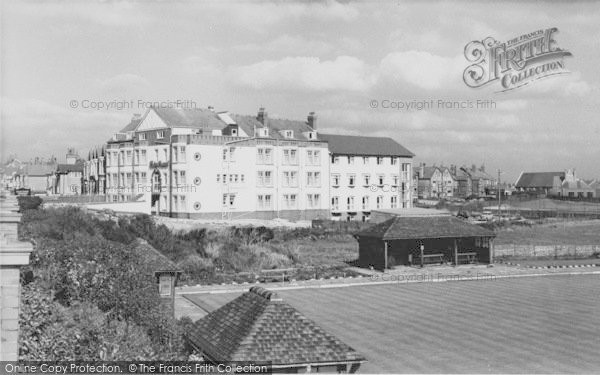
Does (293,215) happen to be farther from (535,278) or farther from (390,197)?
(535,278)

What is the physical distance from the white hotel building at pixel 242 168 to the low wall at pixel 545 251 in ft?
72.5

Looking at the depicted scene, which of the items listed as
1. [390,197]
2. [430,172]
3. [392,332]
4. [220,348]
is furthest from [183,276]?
[430,172]

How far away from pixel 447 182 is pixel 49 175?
81.4m

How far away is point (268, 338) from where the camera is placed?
14.0 m

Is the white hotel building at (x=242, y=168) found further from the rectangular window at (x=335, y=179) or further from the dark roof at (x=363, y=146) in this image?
the dark roof at (x=363, y=146)

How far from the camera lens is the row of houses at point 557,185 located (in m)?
136

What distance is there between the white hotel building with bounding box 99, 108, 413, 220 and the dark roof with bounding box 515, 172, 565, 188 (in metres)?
78.0

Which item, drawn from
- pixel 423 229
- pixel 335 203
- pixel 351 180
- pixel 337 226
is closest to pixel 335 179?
pixel 351 180

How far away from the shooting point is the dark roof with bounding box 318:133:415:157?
7400 centimetres

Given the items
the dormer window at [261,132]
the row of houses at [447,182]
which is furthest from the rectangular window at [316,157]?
the row of houses at [447,182]

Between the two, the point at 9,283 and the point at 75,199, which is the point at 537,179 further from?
the point at 9,283

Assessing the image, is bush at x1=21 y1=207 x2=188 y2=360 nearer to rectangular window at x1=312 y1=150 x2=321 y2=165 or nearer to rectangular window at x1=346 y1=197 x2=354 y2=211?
rectangular window at x1=312 y1=150 x2=321 y2=165

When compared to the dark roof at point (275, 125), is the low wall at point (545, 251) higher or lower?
lower

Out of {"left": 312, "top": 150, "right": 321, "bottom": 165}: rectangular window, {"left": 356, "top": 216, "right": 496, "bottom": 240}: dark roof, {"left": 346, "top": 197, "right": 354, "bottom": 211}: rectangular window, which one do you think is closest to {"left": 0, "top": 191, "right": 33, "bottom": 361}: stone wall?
{"left": 356, "top": 216, "right": 496, "bottom": 240}: dark roof
